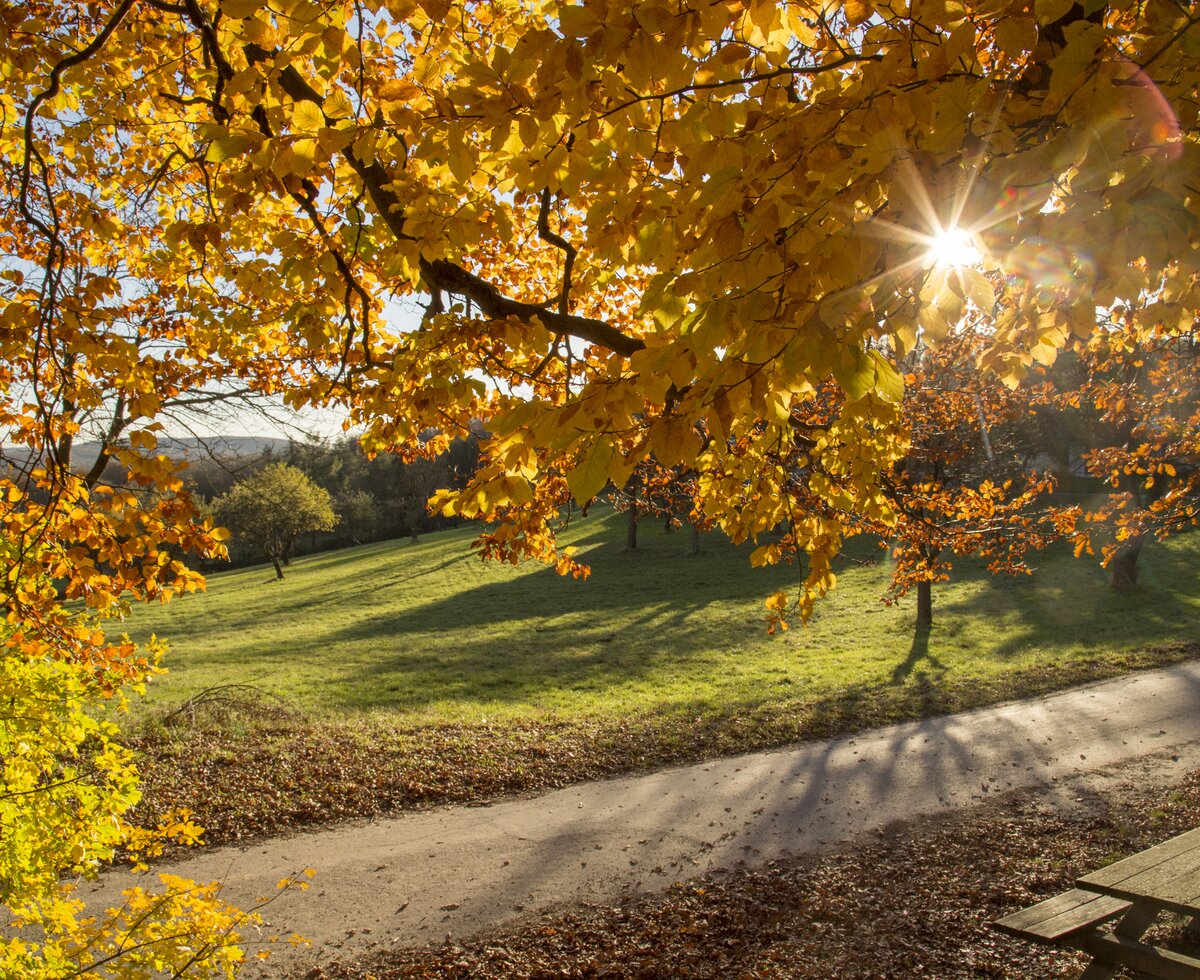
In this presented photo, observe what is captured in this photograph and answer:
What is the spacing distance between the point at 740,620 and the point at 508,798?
1146 centimetres

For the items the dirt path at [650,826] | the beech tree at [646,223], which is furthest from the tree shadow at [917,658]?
the beech tree at [646,223]

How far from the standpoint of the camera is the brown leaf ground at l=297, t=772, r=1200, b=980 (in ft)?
14.9

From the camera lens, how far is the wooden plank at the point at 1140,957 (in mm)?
3495

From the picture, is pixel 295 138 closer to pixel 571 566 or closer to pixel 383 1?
pixel 383 1

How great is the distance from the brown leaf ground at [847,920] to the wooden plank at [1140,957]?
0.71 m

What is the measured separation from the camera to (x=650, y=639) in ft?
56.9

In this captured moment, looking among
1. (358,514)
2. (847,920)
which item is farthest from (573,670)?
(358,514)

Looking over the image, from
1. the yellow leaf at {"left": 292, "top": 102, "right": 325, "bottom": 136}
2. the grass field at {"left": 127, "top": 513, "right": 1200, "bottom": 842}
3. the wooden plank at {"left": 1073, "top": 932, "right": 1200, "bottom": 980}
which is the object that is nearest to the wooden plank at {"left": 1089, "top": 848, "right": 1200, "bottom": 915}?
the wooden plank at {"left": 1073, "top": 932, "right": 1200, "bottom": 980}

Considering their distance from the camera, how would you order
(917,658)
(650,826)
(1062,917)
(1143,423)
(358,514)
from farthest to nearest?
(358,514), (917,658), (1143,423), (650,826), (1062,917)

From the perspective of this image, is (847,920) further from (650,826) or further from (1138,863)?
A: (650,826)

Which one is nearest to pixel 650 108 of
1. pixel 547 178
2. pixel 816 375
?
pixel 547 178

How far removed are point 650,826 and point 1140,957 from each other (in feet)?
13.1

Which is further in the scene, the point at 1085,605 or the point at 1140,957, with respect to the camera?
the point at 1085,605

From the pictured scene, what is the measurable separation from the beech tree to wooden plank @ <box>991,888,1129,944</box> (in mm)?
1850
